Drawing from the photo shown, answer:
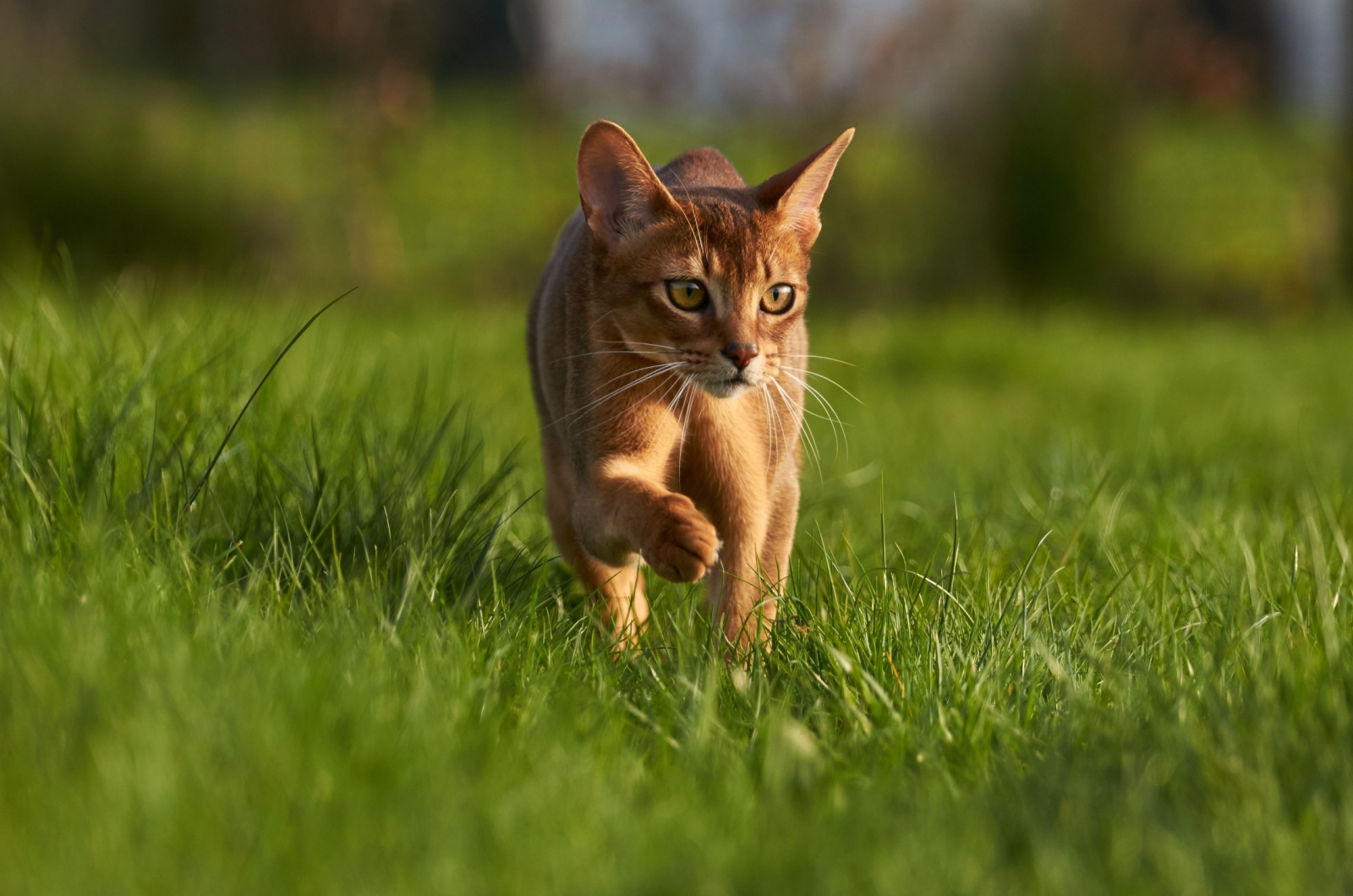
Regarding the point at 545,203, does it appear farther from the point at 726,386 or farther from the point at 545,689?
the point at 545,689

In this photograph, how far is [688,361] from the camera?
2482 mm

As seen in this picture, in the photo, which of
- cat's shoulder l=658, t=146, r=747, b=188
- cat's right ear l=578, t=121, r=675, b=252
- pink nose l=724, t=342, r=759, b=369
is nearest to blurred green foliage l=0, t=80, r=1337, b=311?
cat's shoulder l=658, t=146, r=747, b=188

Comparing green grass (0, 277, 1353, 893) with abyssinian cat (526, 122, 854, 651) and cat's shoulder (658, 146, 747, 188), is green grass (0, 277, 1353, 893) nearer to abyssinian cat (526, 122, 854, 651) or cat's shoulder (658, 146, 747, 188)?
abyssinian cat (526, 122, 854, 651)

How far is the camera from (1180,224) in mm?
11602

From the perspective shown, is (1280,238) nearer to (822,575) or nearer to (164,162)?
(164,162)

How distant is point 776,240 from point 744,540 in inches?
25.7

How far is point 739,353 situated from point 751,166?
27.2ft

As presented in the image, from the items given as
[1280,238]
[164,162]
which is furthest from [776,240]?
[1280,238]

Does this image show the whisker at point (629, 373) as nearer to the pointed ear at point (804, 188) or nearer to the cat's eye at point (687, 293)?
the cat's eye at point (687, 293)

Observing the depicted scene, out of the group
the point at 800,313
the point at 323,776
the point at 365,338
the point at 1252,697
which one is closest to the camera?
the point at 323,776

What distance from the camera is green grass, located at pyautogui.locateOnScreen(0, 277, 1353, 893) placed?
149 cm

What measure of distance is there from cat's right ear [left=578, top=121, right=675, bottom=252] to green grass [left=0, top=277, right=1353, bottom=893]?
625 mm

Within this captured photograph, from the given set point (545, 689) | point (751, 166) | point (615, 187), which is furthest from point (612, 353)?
point (751, 166)

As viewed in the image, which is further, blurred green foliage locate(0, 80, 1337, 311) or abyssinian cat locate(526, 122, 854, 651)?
blurred green foliage locate(0, 80, 1337, 311)
